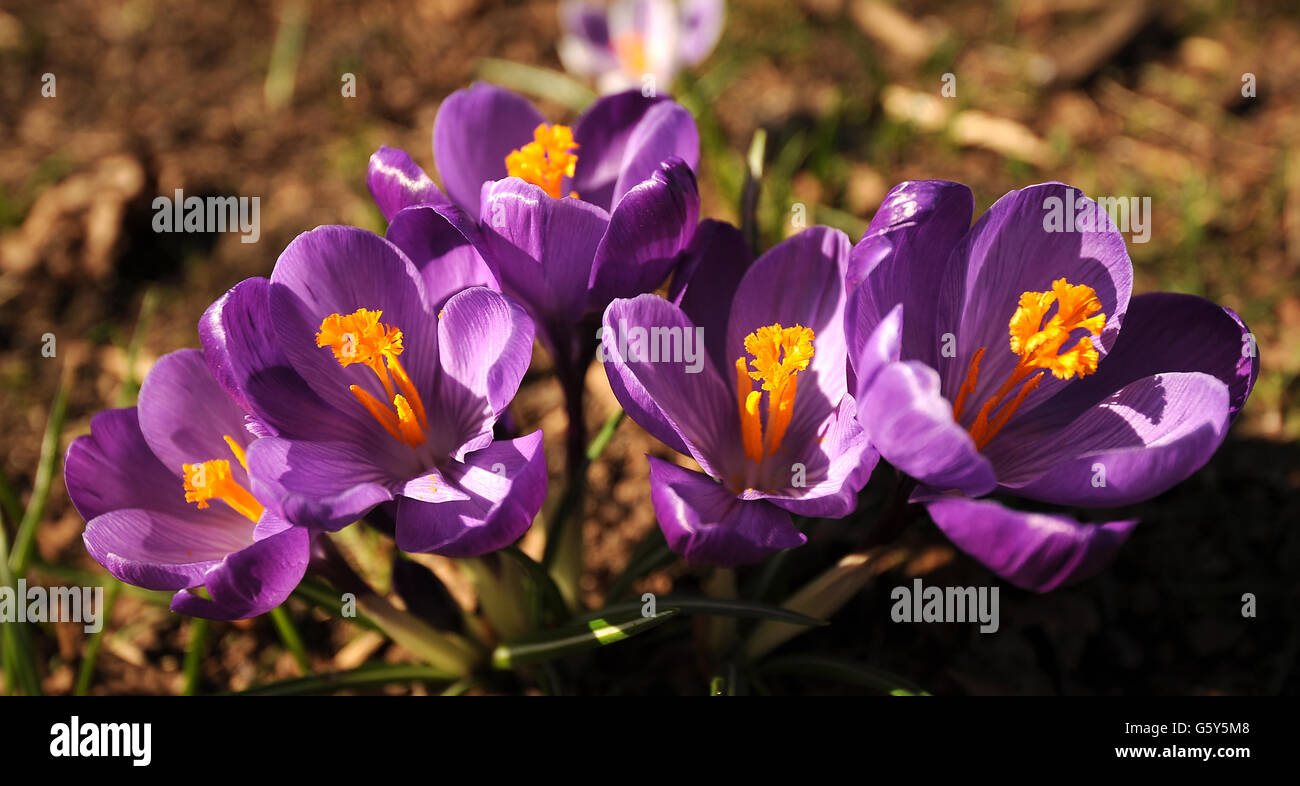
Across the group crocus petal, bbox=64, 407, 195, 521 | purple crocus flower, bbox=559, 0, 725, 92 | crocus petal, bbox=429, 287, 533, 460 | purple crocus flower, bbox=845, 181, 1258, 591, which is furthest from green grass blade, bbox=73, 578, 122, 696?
purple crocus flower, bbox=559, 0, 725, 92

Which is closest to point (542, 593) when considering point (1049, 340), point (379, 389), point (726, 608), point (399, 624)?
point (399, 624)

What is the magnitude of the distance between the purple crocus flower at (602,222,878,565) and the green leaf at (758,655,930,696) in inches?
15.9

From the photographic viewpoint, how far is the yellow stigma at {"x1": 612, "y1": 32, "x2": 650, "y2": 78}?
3.29 meters

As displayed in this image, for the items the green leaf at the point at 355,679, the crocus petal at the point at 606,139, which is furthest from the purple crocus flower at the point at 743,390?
the green leaf at the point at 355,679

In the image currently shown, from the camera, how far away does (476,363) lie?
1538 mm

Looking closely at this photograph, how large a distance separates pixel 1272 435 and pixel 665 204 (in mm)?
1927

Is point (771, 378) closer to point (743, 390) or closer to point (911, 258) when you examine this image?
point (743, 390)

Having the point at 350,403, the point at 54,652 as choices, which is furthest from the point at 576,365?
the point at 54,652

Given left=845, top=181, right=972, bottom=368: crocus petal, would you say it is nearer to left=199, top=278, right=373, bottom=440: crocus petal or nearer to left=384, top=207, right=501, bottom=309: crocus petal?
left=384, top=207, right=501, bottom=309: crocus petal

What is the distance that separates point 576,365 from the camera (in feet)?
5.68

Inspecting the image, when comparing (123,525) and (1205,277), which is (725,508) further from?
(1205,277)

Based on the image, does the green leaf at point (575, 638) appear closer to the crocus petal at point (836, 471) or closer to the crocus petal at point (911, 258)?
the crocus petal at point (836, 471)

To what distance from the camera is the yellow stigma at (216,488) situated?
1472 mm
